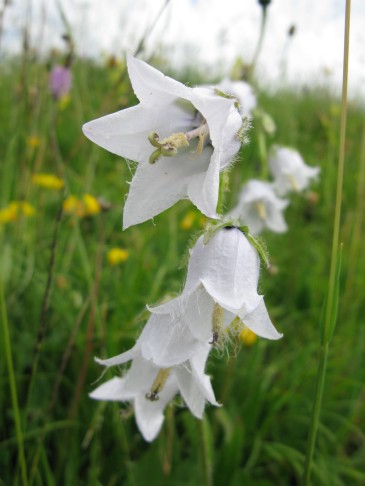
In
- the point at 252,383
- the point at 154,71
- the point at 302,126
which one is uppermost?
the point at 302,126

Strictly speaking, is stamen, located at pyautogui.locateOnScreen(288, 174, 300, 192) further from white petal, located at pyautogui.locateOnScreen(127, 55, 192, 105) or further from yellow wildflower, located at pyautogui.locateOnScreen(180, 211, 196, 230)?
white petal, located at pyautogui.locateOnScreen(127, 55, 192, 105)

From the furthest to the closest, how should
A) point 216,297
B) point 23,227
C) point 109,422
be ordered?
point 23,227 → point 109,422 → point 216,297

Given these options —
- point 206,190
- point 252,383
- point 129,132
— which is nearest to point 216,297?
point 206,190

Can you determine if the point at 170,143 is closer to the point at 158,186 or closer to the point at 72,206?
the point at 158,186

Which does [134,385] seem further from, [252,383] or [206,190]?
[252,383]

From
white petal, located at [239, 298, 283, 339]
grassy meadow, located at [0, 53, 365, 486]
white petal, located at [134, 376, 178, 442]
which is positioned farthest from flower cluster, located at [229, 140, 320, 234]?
white petal, located at [239, 298, 283, 339]
